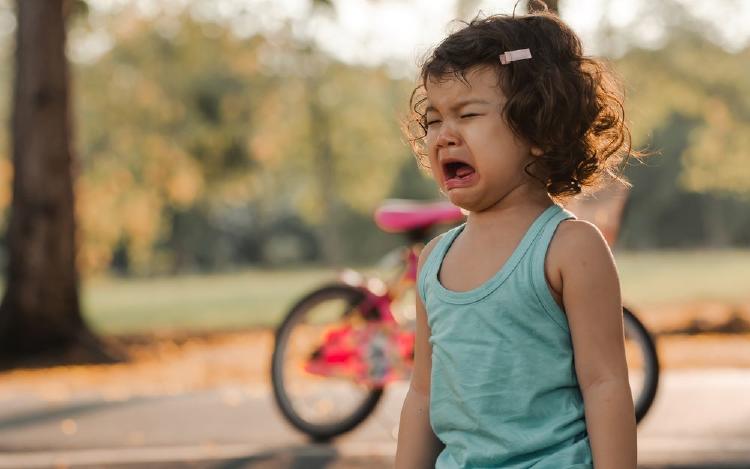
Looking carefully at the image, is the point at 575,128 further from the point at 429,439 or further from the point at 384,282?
the point at 384,282

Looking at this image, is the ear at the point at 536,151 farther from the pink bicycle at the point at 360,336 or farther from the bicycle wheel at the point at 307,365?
the bicycle wheel at the point at 307,365

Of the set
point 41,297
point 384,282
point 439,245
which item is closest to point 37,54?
point 41,297

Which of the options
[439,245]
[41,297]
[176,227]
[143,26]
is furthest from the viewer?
[176,227]

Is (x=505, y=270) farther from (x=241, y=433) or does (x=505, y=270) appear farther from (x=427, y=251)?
(x=241, y=433)

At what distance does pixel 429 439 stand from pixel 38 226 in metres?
11.2

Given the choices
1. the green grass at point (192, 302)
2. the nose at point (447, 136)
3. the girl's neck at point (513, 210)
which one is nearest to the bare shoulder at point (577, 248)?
the girl's neck at point (513, 210)

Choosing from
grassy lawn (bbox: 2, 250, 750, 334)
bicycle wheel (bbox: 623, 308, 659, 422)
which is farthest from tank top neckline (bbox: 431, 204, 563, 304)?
grassy lawn (bbox: 2, 250, 750, 334)

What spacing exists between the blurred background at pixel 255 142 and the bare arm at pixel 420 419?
1.95ft

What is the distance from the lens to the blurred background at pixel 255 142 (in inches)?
516

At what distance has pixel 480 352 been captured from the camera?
82.8 inches

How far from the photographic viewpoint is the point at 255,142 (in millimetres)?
32344

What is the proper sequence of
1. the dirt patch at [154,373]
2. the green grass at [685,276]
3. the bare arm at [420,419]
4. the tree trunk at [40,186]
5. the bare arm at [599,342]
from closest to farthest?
the bare arm at [599,342] < the bare arm at [420,419] < the dirt patch at [154,373] < the tree trunk at [40,186] < the green grass at [685,276]

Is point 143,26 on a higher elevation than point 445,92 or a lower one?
higher

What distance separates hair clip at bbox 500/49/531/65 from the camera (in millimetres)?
2088
